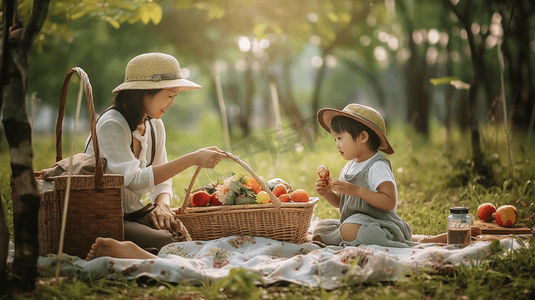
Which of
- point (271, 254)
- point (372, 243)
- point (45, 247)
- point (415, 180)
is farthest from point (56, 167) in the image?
point (415, 180)

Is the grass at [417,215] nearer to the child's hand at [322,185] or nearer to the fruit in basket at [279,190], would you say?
the fruit in basket at [279,190]

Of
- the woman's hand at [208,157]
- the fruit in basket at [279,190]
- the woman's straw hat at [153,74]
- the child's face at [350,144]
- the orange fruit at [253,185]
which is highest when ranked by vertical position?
the woman's straw hat at [153,74]

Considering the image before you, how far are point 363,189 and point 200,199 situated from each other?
1237 millimetres

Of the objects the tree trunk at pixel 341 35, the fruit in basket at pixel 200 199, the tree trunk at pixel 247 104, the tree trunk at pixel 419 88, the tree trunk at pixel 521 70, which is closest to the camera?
the fruit in basket at pixel 200 199

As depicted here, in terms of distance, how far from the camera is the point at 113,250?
3.19 meters

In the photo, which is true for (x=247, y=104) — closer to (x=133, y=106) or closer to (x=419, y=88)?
(x=419, y=88)

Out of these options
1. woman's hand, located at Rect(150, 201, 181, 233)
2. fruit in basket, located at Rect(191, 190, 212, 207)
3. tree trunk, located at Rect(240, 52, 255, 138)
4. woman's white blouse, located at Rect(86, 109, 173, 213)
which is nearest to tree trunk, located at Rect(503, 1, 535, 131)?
fruit in basket, located at Rect(191, 190, 212, 207)

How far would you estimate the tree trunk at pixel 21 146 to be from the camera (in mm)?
2758

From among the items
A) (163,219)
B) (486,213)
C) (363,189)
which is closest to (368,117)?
(363,189)

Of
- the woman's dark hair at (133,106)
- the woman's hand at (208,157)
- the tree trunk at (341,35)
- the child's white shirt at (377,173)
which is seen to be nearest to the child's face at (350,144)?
the child's white shirt at (377,173)

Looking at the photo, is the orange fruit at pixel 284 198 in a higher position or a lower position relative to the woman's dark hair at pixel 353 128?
lower

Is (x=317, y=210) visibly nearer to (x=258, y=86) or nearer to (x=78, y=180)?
(x=78, y=180)

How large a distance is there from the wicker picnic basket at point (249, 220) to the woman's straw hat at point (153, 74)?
685 mm

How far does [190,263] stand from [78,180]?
2.95 feet
